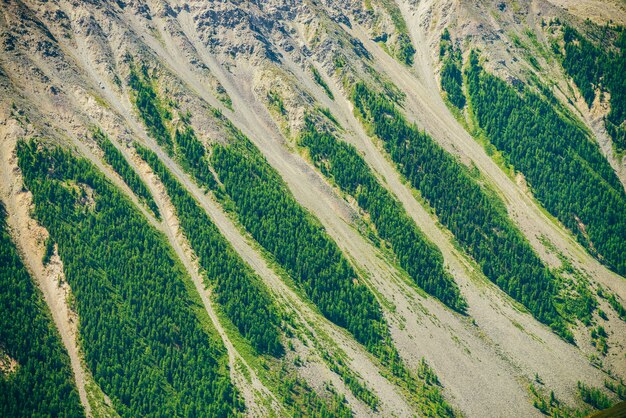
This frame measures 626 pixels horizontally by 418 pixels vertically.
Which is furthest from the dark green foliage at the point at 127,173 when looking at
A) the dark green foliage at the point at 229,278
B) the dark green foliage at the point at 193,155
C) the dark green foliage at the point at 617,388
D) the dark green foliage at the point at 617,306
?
the dark green foliage at the point at 617,306

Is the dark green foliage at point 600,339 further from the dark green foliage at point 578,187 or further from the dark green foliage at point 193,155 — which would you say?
the dark green foliage at point 193,155

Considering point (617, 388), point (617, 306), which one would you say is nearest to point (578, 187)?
point (617, 306)

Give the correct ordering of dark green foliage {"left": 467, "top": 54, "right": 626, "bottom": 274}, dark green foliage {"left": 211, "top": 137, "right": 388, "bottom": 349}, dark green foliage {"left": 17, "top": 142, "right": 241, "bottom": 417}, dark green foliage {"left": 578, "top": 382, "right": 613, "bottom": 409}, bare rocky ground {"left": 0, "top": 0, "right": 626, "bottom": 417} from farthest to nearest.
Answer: dark green foliage {"left": 467, "top": 54, "right": 626, "bottom": 274} < dark green foliage {"left": 211, "top": 137, "right": 388, "bottom": 349} < dark green foliage {"left": 578, "top": 382, "right": 613, "bottom": 409} < bare rocky ground {"left": 0, "top": 0, "right": 626, "bottom": 417} < dark green foliage {"left": 17, "top": 142, "right": 241, "bottom": 417}

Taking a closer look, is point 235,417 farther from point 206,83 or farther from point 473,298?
point 206,83

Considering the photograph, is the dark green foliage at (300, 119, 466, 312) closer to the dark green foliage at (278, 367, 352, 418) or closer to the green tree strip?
the green tree strip

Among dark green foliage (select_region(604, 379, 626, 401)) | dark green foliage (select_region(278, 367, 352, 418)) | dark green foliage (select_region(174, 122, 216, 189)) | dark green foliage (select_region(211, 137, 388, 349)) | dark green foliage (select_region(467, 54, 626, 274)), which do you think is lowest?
dark green foliage (select_region(604, 379, 626, 401))

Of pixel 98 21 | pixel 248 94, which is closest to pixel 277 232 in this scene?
pixel 248 94

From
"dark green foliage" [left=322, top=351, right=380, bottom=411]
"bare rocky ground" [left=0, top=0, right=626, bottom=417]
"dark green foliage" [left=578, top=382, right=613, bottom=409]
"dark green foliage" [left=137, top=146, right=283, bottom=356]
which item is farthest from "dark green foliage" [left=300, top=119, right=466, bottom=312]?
"dark green foliage" [left=137, top=146, right=283, bottom=356]
